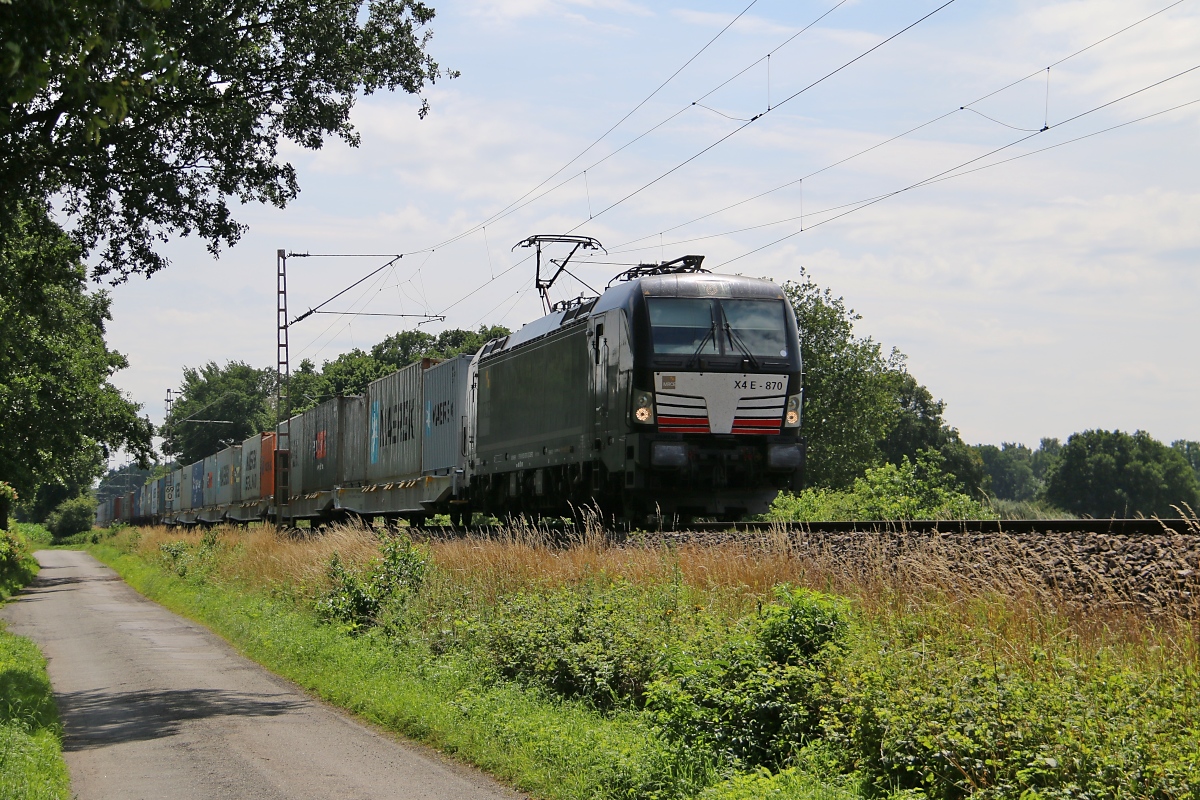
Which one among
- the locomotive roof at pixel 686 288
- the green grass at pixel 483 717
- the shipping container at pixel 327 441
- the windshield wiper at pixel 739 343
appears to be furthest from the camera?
the shipping container at pixel 327 441

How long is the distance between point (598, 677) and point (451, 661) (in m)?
2.54

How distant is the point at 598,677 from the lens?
941 centimetres

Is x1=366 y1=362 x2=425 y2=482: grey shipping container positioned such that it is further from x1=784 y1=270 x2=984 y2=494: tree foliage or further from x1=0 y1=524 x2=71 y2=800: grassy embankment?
x1=784 y1=270 x2=984 y2=494: tree foliage

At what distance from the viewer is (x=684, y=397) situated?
16.6 metres

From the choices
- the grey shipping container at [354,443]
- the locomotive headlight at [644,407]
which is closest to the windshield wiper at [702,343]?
the locomotive headlight at [644,407]

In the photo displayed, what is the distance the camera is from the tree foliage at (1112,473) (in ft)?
242

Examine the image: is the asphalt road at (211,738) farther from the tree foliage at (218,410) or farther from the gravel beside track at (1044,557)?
the tree foliage at (218,410)

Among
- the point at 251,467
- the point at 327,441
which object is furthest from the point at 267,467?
the point at 327,441

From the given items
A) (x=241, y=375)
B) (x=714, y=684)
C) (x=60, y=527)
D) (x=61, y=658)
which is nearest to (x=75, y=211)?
(x=61, y=658)

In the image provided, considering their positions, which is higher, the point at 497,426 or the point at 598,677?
the point at 497,426

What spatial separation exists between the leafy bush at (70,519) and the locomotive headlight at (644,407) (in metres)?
107

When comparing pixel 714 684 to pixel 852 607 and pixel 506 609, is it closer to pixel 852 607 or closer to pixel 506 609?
pixel 852 607

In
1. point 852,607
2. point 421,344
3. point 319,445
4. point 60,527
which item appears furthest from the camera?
point 60,527

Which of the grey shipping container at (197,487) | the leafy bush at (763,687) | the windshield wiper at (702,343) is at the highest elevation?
the windshield wiper at (702,343)
